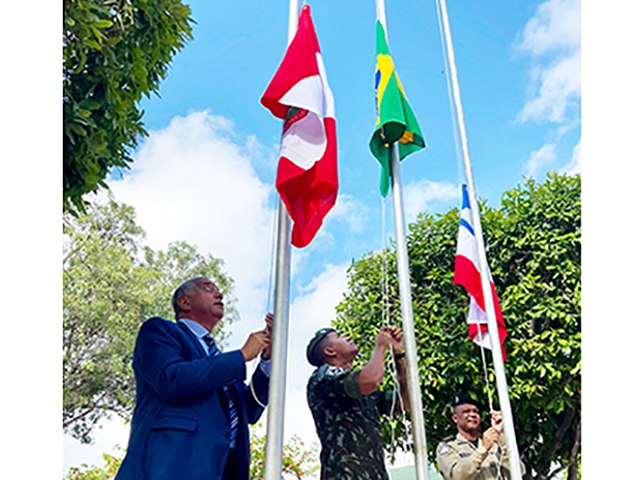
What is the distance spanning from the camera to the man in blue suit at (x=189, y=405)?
9.42 ft

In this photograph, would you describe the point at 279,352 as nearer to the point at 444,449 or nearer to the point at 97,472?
the point at 444,449

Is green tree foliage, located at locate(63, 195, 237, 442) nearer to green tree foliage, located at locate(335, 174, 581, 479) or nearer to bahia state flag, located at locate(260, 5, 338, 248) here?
green tree foliage, located at locate(335, 174, 581, 479)

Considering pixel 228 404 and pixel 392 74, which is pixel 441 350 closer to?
pixel 392 74

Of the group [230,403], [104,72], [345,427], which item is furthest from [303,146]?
[345,427]

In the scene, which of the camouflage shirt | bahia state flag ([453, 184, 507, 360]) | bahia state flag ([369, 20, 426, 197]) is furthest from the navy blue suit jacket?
bahia state flag ([453, 184, 507, 360])

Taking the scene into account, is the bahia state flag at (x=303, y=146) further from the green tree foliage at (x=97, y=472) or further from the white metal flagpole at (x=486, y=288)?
the green tree foliage at (x=97, y=472)

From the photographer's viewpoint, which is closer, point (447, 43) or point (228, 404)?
point (228, 404)

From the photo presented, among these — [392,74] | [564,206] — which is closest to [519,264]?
[564,206]

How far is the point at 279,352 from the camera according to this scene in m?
2.79

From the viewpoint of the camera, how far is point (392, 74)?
4.04 metres

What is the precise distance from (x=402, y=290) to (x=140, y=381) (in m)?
1.30

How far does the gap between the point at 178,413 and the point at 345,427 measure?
0.97 m

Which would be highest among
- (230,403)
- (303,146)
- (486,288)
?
(486,288)

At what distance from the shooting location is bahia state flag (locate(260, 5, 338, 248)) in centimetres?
307
